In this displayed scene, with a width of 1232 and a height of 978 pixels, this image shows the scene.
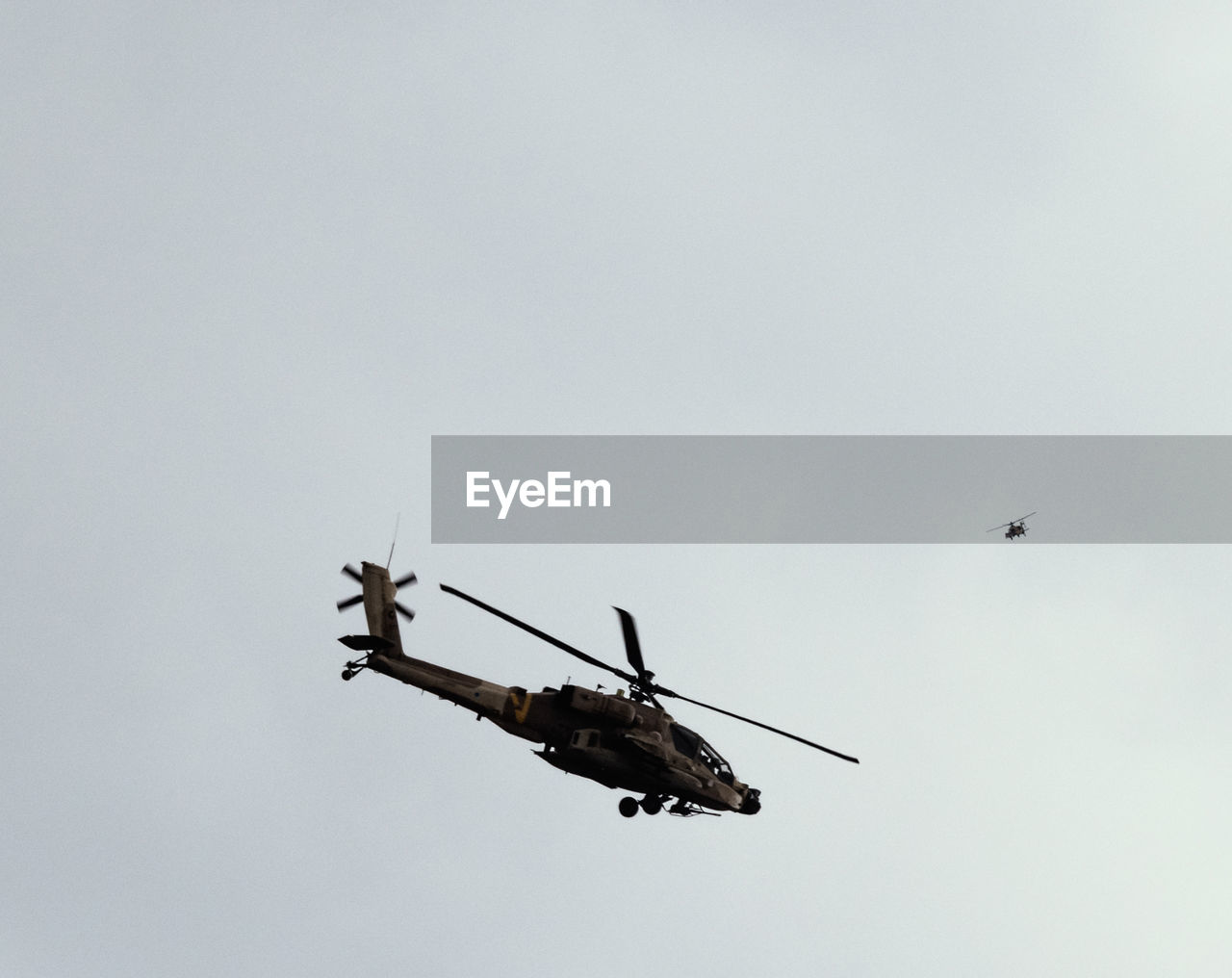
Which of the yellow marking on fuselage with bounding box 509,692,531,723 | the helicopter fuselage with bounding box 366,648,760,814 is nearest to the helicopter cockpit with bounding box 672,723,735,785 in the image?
the helicopter fuselage with bounding box 366,648,760,814

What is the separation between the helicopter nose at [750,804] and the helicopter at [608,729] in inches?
1.7

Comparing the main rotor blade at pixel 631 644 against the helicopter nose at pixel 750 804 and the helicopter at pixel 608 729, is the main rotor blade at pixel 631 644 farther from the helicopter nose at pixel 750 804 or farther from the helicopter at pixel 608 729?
the helicopter nose at pixel 750 804

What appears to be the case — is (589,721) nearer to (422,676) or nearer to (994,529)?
(422,676)

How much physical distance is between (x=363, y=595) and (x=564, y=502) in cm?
1920

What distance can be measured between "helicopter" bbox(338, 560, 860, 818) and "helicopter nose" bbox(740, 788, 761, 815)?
0.04 metres

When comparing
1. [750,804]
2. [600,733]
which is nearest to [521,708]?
[600,733]

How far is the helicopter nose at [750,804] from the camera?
58.6 metres

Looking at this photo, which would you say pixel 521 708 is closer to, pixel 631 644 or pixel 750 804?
pixel 631 644

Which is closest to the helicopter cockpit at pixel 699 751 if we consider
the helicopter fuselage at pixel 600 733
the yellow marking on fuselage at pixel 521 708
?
the helicopter fuselage at pixel 600 733

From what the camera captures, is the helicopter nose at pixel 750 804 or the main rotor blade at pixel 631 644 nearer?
the main rotor blade at pixel 631 644

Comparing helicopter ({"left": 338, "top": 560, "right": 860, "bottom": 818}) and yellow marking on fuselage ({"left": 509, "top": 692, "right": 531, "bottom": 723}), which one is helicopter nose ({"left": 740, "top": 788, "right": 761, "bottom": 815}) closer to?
helicopter ({"left": 338, "top": 560, "right": 860, "bottom": 818})

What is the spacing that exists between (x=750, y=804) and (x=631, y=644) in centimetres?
990

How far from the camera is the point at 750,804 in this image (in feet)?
193

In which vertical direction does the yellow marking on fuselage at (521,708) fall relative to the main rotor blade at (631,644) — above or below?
below
